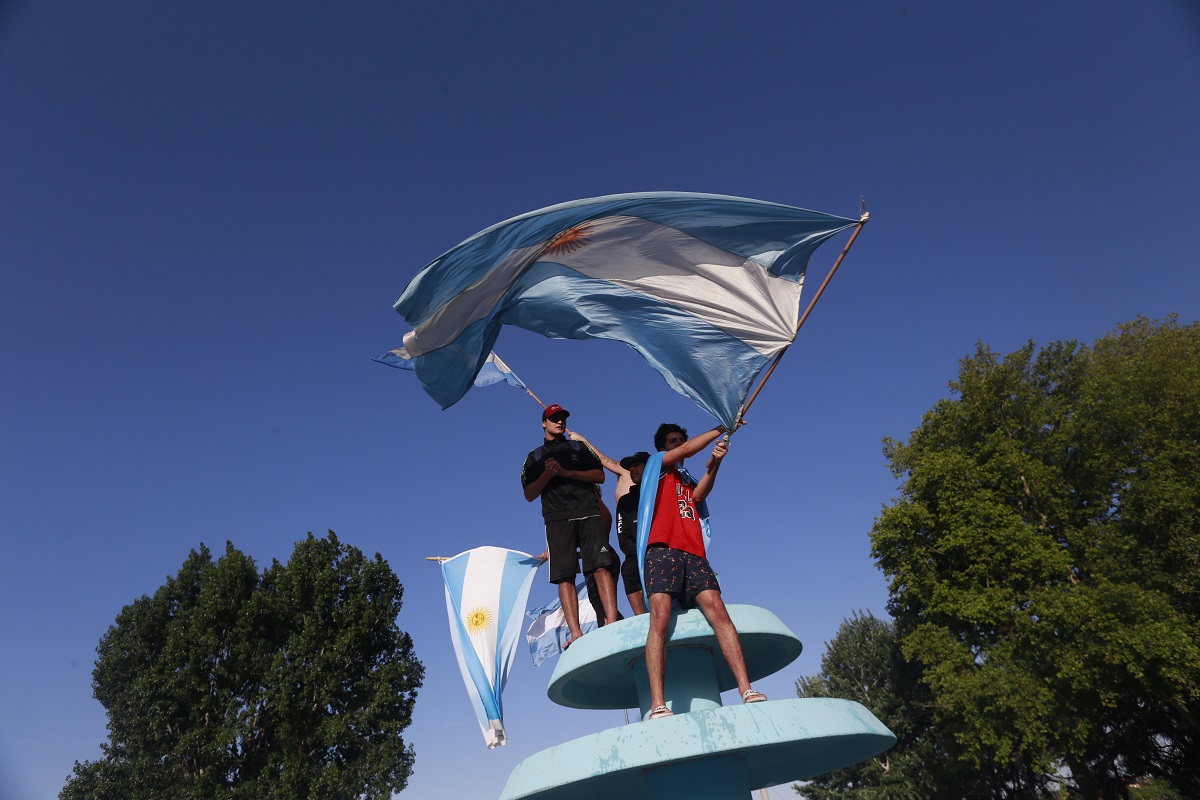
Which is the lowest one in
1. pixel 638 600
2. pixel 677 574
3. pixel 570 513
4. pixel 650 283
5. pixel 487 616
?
pixel 677 574

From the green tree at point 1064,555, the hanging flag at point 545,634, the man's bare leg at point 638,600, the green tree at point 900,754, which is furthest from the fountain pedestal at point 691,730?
the green tree at point 900,754

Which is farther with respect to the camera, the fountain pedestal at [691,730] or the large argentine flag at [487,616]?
the large argentine flag at [487,616]

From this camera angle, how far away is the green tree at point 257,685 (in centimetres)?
2005

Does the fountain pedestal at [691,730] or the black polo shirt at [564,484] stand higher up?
the black polo shirt at [564,484]

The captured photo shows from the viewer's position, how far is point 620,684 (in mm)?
6418

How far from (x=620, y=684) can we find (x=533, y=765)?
1.78m

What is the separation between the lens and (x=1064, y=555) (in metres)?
17.7

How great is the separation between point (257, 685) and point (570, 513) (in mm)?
19675

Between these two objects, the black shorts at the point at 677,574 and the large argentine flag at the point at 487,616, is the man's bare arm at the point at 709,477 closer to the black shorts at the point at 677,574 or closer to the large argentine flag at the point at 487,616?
the black shorts at the point at 677,574

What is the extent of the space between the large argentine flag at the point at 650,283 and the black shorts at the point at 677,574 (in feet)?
4.63

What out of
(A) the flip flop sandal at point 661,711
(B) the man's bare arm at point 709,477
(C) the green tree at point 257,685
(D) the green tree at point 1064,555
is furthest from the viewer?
(C) the green tree at point 257,685

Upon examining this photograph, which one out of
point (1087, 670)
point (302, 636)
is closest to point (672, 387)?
point (1087, 670)

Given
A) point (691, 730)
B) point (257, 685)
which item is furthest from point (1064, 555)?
point (257, 685)

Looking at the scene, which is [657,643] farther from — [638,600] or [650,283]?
[650,283]
